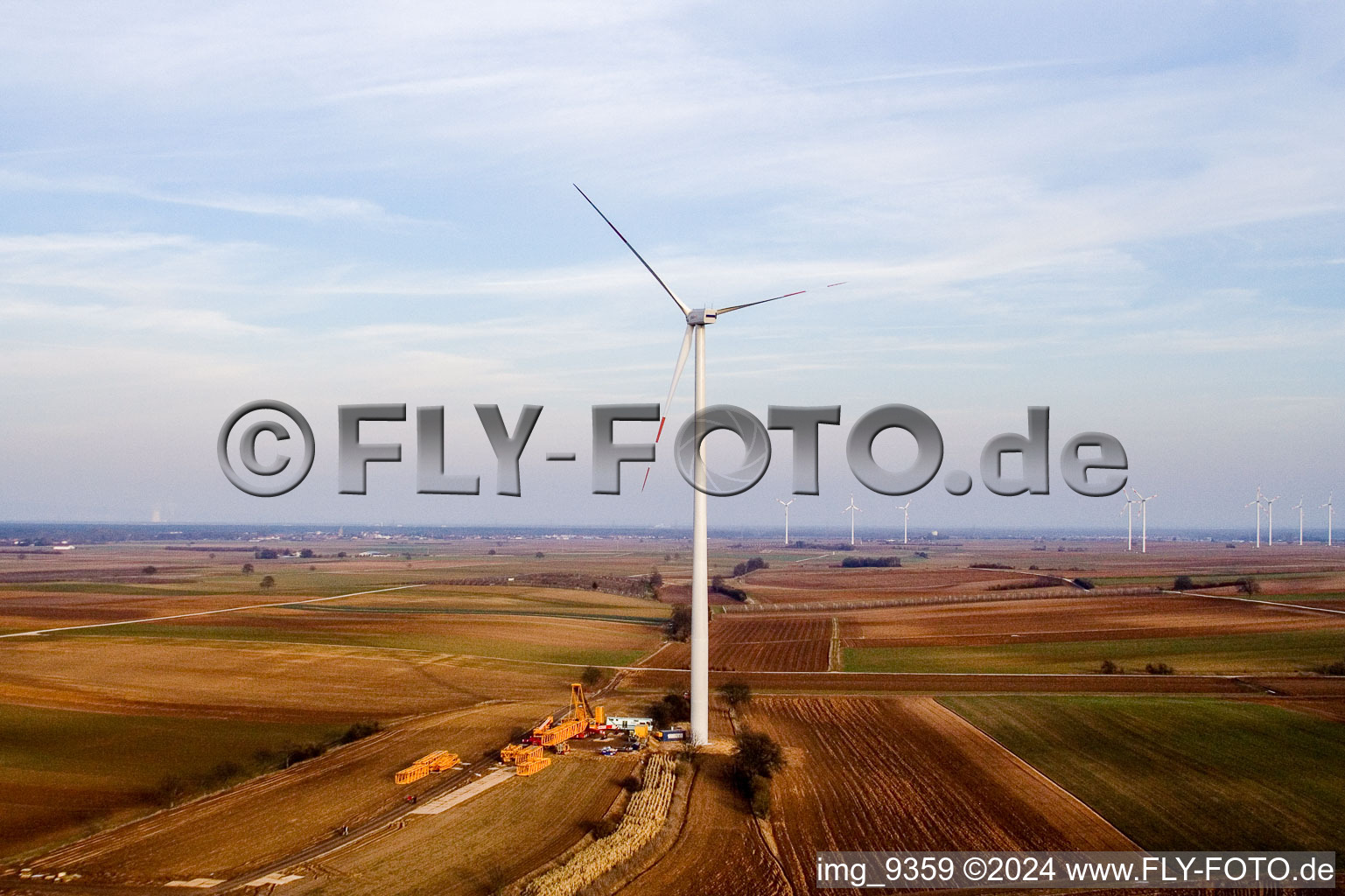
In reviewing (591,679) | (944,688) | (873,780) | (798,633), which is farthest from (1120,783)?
(798,633)

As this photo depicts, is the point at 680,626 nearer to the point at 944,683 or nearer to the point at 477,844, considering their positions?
the point at 944,683

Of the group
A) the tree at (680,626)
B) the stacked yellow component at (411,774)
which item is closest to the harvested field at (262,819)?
the stacked yellow component at (411,774)

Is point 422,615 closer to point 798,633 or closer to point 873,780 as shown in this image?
point 798,633

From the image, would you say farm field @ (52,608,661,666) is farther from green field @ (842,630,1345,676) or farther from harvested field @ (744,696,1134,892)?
harvested field @ (744,696,1134,892)

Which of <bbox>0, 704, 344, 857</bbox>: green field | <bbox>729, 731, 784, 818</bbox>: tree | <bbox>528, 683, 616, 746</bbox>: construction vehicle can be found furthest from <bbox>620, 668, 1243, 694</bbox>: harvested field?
<bbox>0, 704, 344, 857</bbox>: green field

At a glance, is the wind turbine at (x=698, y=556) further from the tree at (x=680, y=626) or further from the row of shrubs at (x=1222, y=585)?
the row of shrubs at (x=1222, y=585)
